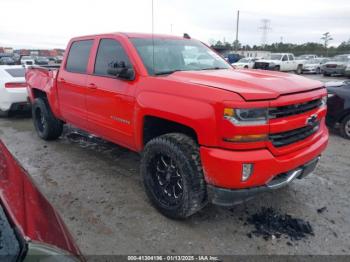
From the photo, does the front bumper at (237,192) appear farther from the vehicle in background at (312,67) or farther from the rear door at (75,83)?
the vehicle in background at (312,67)

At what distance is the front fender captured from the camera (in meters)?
2.72

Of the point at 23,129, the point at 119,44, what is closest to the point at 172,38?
the point at 119,44

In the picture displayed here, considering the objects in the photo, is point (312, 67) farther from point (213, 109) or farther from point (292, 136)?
point (213, 109)

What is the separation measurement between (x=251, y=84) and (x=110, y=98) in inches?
72.1

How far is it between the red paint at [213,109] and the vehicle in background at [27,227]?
5.00 feet

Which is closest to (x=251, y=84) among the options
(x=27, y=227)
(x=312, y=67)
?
(x=27, y=227)

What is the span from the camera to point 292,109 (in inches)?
114

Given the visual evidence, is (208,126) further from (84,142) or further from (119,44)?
(84,142)

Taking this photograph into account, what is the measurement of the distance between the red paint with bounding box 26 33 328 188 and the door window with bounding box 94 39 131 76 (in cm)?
8

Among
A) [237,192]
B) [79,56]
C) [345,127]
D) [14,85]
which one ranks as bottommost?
[345,127]

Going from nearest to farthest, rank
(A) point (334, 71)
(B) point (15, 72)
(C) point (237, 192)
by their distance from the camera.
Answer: (C) point (237, 192) → (B) point (15, 72) → (A) point (334, 71)

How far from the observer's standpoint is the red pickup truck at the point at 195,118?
267 cm

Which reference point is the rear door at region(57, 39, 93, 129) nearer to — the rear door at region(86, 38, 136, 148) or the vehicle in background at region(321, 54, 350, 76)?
the rear door at region(86, 38, 136, 148)

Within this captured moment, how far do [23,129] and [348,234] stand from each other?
690 centimetres
